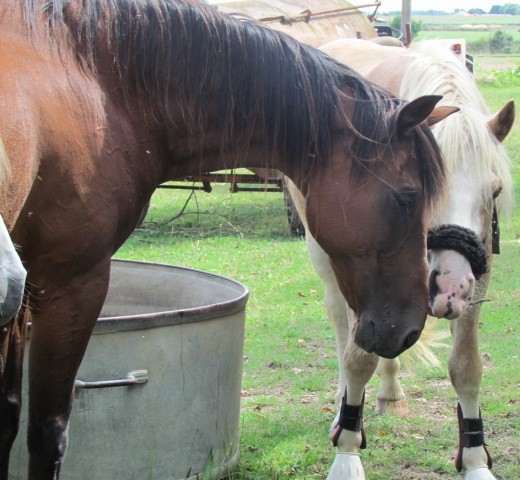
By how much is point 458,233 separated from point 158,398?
1249 mm

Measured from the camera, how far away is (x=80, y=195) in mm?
2227

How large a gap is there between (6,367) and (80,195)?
796 mm

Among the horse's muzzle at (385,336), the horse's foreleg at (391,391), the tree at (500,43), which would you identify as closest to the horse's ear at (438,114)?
the horse's muzzle at (385,336)

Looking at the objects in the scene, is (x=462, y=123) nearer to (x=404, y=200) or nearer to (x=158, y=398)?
(x=404, y=200)

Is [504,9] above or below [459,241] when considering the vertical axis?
below

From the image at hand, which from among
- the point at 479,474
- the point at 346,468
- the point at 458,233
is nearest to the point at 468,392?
the point at 479,474

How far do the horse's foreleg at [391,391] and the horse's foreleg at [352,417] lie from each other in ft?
2.19

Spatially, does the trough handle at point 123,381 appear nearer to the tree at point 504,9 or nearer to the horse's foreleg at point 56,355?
the horse's foreleg at point 56,355

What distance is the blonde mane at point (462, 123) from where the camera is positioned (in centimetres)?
303

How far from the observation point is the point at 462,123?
120 inches

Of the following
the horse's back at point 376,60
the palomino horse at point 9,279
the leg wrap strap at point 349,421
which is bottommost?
the leg wrap strap at point 349,421

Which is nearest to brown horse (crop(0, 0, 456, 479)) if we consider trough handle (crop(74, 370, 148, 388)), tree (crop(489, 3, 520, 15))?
trough handle (crop(74, 370, 148, 388))

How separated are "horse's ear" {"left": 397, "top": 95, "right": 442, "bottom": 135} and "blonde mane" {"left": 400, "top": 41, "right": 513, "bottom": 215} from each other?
43 cm

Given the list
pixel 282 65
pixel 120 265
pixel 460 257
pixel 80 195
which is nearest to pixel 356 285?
pixel 460 257
